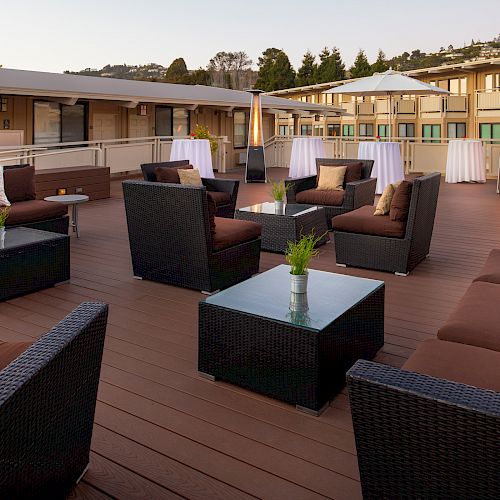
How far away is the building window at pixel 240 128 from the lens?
20.2m

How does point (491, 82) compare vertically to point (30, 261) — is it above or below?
above

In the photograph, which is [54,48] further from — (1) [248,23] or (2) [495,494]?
(2) [495,494]

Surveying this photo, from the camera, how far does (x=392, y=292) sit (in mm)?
4980

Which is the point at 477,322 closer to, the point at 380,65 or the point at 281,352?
the point at 281,352

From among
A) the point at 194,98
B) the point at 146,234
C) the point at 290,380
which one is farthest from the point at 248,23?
the point at 290,380

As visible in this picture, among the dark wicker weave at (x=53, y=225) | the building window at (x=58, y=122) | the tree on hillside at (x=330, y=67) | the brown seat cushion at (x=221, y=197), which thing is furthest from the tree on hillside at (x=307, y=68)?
the dark wicker weave at (x=53, y=225)

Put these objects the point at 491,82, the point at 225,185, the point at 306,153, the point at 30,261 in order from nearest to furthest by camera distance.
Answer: the point at 30,261, the point at 225,185, the point at 306,153, the point at 491,82

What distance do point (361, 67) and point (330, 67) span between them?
397cm

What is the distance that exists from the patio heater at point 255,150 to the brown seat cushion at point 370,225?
8.55 m

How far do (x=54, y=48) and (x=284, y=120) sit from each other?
18394 millimetres

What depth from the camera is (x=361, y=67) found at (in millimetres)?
57156

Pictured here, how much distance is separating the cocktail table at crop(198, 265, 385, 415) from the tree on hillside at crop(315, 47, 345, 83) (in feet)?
194

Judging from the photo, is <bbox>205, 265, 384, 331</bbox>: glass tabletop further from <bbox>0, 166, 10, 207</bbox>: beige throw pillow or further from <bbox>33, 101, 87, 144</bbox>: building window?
<bbox>33, 101, 87, 144</bbox>: building window

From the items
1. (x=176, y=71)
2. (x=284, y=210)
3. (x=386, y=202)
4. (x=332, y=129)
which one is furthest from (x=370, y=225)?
(x=176, y=71)
